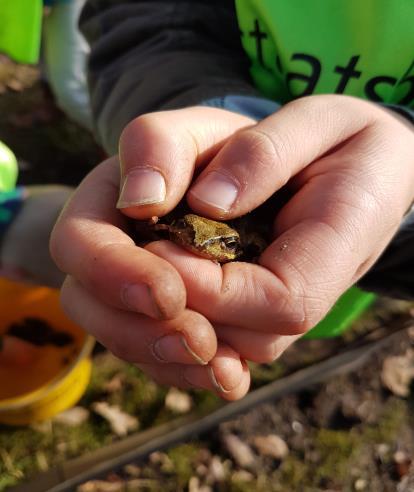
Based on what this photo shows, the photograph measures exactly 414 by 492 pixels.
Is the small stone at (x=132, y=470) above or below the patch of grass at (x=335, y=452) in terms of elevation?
below

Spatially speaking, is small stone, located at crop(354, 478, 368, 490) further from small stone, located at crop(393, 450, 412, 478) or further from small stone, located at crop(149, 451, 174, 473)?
small stone, located at crop(149, 451, 174, 473)

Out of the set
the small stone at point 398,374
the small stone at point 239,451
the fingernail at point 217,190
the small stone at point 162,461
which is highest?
the fingernail at point 217,190

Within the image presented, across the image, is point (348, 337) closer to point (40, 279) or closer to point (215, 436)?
point (215, 436)

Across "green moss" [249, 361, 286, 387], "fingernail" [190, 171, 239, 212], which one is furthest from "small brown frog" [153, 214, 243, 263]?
"green moss" [249, 361, 286, 387]

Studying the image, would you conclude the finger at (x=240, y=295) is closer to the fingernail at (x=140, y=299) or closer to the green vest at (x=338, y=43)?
the fingernail at (x=140, y=299)

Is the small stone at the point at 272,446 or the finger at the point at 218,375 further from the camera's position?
the small stone at the point at 272,446

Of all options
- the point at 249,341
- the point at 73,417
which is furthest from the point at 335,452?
the point at 249,341

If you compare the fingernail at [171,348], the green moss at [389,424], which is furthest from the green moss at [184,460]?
the fingernail at [171,348]
